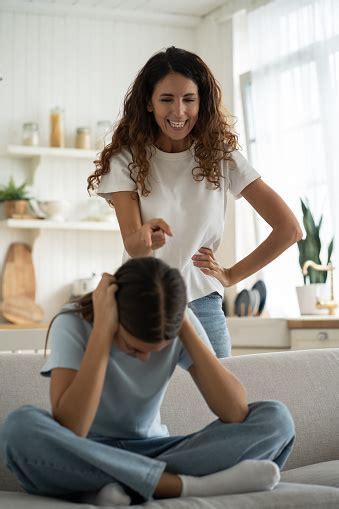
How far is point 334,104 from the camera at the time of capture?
16.4 ft

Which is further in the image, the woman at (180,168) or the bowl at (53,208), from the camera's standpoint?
the bowl at (53,208)

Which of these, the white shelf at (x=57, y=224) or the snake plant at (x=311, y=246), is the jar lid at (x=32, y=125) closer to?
the white shelf at (x=57, y=224)

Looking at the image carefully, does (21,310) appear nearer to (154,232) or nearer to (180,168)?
(180,168)

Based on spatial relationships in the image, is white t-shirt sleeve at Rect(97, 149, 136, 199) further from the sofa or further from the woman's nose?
the sofa

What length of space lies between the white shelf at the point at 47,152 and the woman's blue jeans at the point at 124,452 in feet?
12.5

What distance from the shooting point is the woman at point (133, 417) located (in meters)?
1.77

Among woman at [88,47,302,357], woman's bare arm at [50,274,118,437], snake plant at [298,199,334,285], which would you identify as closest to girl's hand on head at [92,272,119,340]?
woman's bare arm at [50,274,118,437]

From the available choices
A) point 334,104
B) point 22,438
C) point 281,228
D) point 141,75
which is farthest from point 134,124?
point 334,104

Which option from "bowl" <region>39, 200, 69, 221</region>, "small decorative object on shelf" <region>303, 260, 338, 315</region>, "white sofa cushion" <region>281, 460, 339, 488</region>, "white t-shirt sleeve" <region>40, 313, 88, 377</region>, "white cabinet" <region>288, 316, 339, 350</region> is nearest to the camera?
"white t-shirt sleeve" <region>40, 313, 88, 377</region>

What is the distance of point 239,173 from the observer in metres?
2.52

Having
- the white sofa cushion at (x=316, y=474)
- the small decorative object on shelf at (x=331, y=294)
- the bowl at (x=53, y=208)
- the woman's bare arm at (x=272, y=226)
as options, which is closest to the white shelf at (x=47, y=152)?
the bowl at (x=53, y=208)

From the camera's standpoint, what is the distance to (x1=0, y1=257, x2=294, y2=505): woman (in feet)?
5.80

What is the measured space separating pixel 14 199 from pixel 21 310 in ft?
2.27

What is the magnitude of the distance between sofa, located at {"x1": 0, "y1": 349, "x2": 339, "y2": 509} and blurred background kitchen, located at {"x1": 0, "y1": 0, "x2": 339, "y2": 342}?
2.52 meters
